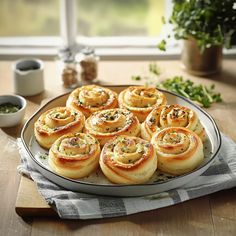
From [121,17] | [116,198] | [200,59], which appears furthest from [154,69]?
[121,17]

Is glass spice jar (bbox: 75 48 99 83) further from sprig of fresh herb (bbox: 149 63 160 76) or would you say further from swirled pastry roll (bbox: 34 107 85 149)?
swirled pastry roll (bbox: 34 107 85 149)

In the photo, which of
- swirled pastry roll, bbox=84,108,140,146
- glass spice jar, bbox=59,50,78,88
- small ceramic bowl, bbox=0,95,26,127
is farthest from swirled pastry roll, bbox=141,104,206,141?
glass spice jar, bbox=59,50,78,88

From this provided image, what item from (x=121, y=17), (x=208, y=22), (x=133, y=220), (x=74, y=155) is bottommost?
(x=121, y=17)

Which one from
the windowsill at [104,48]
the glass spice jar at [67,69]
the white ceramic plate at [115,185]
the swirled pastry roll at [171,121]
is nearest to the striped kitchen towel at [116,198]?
the white ceramic plate at [115,185]

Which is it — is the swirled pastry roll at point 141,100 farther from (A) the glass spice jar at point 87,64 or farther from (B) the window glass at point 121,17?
(B) the window glass at point 121,17

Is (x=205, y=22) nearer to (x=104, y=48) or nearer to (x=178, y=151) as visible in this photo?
(x=104, y=48)

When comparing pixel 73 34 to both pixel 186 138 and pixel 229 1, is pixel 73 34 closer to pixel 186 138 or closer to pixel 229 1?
pixel 229 1

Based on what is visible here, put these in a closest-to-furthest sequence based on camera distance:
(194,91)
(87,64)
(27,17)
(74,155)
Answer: (74,155) → (194,91) → (87,64) → (27,17)
